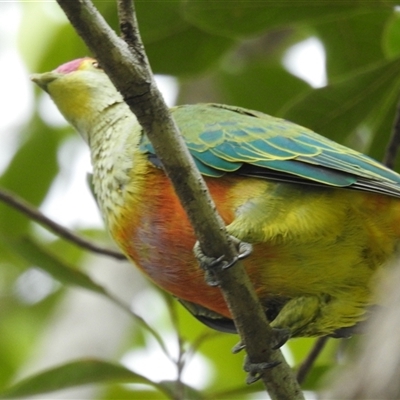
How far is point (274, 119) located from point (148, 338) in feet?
8.91

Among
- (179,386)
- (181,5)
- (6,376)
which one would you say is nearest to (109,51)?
(181,5)

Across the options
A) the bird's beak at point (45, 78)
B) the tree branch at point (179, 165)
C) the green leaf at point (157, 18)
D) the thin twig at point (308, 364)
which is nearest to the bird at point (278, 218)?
the tree branch at point (179, 165)

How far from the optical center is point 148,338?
17.2 feet

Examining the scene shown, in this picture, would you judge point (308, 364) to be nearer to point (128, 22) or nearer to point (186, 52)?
point (186, 52)

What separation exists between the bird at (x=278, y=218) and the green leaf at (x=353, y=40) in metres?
0.84

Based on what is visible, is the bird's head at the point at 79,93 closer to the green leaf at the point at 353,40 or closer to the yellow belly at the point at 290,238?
the yellow belly at the point at 290,238

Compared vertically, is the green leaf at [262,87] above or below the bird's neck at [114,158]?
above

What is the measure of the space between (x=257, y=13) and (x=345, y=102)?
532 mm

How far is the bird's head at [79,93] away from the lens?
335 cm

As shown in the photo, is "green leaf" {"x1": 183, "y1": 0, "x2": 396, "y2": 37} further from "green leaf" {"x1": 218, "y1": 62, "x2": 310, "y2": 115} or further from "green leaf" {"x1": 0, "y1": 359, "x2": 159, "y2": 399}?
"green leaf" {"x1": 0, "y1": 359, "x2": 159, "y2": 399}

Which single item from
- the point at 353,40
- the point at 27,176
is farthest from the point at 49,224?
the point at 353,40

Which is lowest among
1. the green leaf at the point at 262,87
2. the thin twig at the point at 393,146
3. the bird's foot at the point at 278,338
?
the bird's foot at the point at 278,338

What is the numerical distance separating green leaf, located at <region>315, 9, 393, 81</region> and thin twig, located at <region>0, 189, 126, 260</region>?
4.55 feet

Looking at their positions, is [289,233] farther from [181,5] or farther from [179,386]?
[181,5]
